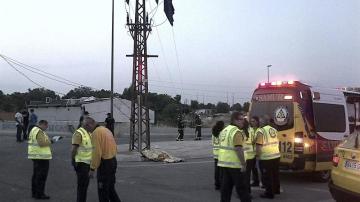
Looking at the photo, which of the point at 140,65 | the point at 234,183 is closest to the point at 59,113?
the point at 140,65

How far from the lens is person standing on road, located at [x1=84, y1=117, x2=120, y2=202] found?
29.0ft

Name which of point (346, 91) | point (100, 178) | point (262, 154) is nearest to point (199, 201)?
point (262, 154)

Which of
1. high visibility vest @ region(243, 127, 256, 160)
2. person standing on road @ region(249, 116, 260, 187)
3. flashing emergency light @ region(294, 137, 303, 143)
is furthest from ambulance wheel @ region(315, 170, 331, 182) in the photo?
high visibility vest @ region(243, 127, 256, 160)

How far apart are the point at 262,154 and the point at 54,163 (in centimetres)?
853

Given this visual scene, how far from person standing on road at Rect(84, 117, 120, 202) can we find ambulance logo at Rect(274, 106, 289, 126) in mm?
5601

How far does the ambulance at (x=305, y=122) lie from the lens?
13.0 m

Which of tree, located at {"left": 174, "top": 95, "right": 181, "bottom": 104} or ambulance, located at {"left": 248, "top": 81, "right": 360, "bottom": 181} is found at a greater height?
tree, located at {"left": 174, "top": 95, "right": 181, "bottom": 104}

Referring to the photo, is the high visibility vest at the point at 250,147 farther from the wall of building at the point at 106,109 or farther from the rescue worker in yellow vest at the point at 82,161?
the wall of building at the point at 106,109

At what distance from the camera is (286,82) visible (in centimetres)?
1360

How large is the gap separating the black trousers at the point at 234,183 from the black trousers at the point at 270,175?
2389mm

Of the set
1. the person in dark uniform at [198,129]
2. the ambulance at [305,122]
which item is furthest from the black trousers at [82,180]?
the person in dark uniform at [198,129]

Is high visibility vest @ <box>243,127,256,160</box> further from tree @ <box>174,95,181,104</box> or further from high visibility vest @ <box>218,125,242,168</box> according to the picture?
tree @ <box>174,95,181,104</box>

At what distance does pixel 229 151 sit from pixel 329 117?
5.65 metres

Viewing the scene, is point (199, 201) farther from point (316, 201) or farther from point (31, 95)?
point (31, 95)
